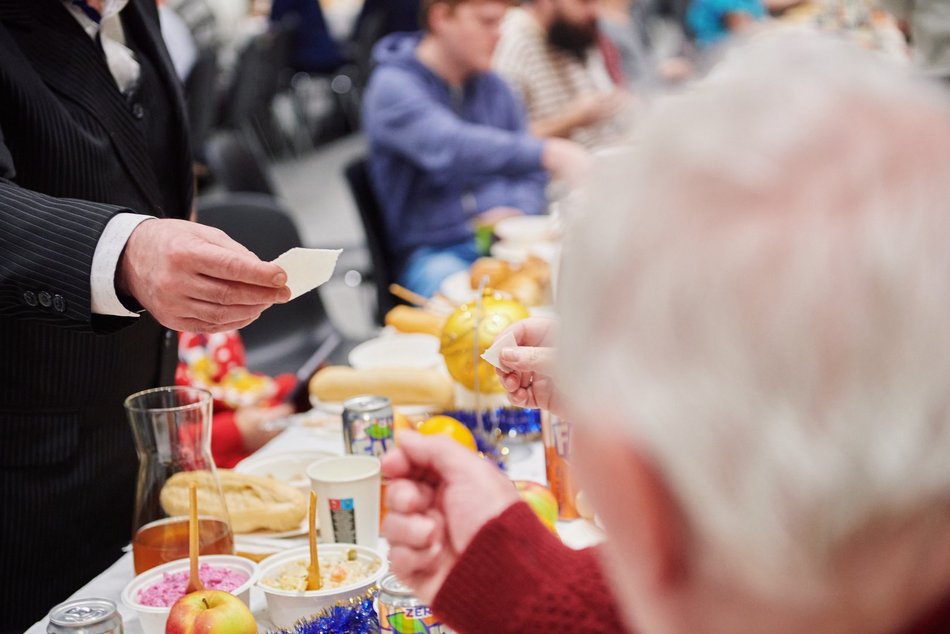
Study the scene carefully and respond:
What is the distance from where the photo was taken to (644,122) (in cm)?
62

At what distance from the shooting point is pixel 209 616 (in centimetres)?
121

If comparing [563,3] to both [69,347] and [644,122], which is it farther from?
[644,122]

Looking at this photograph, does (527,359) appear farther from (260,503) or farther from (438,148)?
(438,148)

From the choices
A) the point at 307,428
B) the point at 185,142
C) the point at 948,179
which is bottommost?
the point at 307,428

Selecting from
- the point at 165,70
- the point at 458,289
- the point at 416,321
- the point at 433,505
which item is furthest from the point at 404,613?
the point at 458,289

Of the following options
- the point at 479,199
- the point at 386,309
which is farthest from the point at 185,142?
the point at 479,199

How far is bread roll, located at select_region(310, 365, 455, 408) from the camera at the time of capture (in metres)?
2.11

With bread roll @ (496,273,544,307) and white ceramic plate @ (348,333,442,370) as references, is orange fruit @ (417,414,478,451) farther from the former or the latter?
bread roll @ (496,273,544,307)

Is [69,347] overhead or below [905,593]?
overhead

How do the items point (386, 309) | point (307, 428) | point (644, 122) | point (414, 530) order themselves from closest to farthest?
1. point (644, 122)
2. point (414, 530)
3. point (307, 428)
4. point (386, 309)

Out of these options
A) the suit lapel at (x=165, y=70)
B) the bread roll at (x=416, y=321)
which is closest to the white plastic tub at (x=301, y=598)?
the suit lapel at (x=165, y=70)

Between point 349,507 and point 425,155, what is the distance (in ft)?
8.15

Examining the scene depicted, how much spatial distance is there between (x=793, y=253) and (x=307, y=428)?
1721mm

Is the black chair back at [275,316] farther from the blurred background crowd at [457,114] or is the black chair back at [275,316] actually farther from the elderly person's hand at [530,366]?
the elderly person's hand at [530,366]
